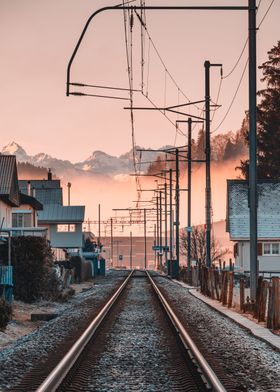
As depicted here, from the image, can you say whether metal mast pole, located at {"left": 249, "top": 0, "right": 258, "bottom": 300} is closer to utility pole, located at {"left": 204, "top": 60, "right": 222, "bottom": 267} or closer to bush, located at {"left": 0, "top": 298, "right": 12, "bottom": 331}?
bush, located at {"left": 0, "top": 298, "right": 12, "bottom": 331}

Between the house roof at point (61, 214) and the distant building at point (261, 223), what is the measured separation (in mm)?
28505

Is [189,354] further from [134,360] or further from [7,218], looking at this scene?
[7,218]

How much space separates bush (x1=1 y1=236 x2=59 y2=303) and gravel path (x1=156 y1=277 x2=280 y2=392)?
9.79 metres

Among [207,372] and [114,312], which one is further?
[114,312]

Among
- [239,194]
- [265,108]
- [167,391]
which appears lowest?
[167,391]

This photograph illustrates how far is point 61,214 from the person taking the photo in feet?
318

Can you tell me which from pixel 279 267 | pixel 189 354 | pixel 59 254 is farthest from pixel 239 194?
pixel 189 354

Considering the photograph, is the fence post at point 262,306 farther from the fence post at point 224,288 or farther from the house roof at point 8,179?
the house roof at point 8,179

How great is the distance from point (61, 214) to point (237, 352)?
8186 centimetres

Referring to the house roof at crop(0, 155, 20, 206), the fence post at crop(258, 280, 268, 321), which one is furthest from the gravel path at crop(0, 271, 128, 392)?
the house roof at crop(0, 155, 20, 206)

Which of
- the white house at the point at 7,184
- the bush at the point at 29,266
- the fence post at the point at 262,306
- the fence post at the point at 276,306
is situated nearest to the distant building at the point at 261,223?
the white house at the point at 7,184

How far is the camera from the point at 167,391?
36.0ft

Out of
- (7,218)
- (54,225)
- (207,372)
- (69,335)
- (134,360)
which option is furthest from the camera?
(54,225)

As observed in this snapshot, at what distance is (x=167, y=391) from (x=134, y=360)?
3551mm
